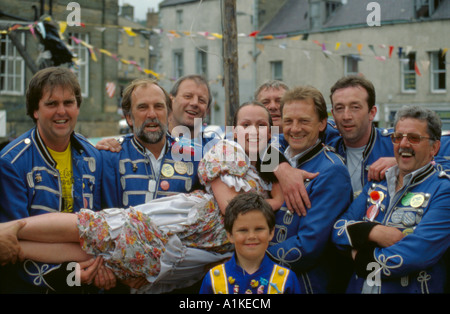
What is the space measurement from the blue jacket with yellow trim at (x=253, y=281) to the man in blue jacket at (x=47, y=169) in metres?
0.92

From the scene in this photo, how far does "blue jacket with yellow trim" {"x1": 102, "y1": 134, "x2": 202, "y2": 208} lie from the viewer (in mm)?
3500

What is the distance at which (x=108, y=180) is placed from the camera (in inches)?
138

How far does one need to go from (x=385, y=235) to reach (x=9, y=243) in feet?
7.03

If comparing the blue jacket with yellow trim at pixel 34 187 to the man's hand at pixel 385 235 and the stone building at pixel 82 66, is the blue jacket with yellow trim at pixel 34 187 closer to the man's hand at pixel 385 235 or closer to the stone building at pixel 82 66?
the man's hand at pixel 385 235

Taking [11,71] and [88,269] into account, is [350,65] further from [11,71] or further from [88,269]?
[88,269]

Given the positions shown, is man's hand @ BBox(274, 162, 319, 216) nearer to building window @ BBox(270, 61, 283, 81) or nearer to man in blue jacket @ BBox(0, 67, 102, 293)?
man in blue jacket @ BBox(0, 67, 102, 293)

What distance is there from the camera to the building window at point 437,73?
19.4 meters

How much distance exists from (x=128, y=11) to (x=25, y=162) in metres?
45.5

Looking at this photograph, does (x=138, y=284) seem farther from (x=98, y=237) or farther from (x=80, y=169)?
(x=80, y=169)

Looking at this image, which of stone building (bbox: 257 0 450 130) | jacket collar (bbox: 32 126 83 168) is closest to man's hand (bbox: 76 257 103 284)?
jacket collar (bbox: 32 126 83 168)

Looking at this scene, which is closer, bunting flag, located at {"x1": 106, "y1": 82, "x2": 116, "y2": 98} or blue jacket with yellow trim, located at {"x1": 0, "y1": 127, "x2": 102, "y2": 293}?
blue jacket with yellow trim, located at {"x1": 0, "y1": 127, "x2": 102, "y2": 293}

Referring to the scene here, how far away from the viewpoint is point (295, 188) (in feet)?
10.5

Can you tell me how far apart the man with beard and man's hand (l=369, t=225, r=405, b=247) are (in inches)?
51.4
